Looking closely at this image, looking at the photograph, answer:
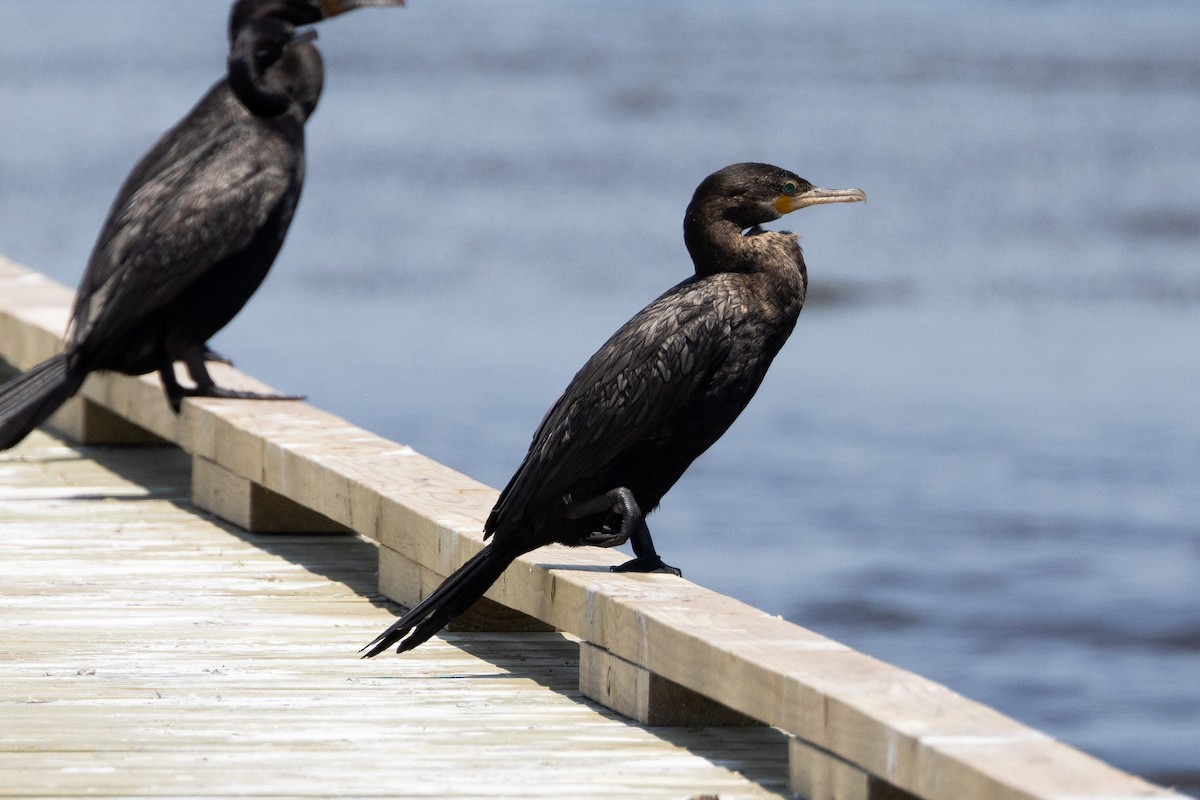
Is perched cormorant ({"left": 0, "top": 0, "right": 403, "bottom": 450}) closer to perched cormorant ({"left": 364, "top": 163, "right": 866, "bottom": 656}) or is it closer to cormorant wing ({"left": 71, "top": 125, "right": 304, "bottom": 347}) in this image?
cormorant wing ({"left": 71, "top": 125, "right": 304, "bottom": 347})

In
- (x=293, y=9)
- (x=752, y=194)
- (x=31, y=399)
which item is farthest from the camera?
(x=293, y=9)

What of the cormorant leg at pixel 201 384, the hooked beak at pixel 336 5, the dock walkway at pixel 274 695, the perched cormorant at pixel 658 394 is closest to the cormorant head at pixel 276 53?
the hooked beak at pixel 336 5

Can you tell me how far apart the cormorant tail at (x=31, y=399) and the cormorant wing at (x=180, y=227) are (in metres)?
0.12

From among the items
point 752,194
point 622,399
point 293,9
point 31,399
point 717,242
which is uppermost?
point 293,9

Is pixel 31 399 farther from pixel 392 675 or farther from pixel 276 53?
pixel 392 675

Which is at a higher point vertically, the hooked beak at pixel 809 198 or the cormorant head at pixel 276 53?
the cormorant head at pixel 276 53

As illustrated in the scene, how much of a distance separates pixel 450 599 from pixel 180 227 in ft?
7.77

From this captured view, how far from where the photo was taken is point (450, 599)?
428cm

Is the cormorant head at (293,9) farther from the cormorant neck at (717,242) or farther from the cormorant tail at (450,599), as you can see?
the cormorant tail at (450,599)

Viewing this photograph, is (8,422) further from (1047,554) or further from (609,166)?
(609,166)

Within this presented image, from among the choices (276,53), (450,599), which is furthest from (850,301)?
(450,599)

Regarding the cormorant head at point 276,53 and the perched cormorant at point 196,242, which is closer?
the perched cormorant at point 196,242

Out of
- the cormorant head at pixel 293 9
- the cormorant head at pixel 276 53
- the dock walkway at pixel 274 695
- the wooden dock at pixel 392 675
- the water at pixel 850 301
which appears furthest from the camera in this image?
the water at pixel 850 301

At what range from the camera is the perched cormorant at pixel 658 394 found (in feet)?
14.2
